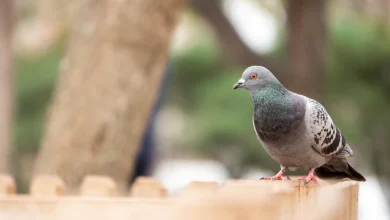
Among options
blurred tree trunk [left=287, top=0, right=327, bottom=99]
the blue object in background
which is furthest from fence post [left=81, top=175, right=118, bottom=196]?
→ blurred tree trunk [left=287, top=0, right=327, bottom=99]

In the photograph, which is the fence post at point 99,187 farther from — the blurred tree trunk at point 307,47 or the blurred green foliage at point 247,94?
the blurred green foliage at point 247,94

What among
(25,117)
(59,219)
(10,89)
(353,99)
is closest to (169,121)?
(25,117)

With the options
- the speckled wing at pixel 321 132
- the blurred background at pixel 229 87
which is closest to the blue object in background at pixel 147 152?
the blurred background at pixel 229 87

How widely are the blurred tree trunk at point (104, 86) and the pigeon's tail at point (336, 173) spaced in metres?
1.83

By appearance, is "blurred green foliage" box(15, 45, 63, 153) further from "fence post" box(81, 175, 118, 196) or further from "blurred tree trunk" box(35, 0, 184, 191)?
"fence post" box(81, 175, 118, 196)

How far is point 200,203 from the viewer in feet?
3.82

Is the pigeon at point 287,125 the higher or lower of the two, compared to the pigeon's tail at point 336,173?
higher

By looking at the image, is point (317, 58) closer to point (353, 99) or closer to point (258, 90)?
point (353, 99)

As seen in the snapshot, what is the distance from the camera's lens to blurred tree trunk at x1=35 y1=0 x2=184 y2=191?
4.18 m

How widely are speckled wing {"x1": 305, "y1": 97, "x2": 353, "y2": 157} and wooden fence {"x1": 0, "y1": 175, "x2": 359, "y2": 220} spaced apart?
44 cm

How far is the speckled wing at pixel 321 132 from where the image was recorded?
241 centimetres

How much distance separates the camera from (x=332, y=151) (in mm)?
2453

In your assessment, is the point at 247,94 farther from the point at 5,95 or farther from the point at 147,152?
the point at 5,95

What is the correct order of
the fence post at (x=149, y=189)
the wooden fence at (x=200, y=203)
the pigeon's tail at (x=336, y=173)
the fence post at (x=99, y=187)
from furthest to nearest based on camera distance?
the pigeon's tail at (x=336, y=173) < the fence post at (x=149, y=189) < the fence post at (x=99, y=187) < the wooden fence at (x=200, y=203)
